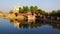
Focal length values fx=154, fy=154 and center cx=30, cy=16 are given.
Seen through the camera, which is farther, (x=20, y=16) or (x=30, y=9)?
(x=30, y=9)

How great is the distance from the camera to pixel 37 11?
36.4ft

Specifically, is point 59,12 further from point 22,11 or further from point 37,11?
point 22,11

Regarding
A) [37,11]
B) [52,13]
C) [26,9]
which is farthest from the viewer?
[26,9]

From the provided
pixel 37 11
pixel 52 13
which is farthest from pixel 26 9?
pixel 52 13

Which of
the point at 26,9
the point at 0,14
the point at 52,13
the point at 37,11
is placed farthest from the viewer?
the point at 0,14

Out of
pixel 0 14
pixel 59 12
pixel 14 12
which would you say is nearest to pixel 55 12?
pixel 59 12

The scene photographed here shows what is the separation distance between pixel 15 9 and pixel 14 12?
0.37 metres

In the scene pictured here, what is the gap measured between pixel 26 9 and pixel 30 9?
401mm

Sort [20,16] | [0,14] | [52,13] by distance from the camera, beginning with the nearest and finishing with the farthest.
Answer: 1. [52,13]
2. [20,16]
3. [0,14]

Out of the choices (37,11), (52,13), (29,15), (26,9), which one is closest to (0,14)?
(26,9)

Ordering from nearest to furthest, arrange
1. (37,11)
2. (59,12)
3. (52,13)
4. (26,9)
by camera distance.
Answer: (59,12), (52,13), (37,11), (26,9)

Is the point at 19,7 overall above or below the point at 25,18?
above

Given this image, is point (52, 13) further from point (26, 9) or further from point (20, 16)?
point (26, 9)

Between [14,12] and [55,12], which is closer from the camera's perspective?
[55,12]
